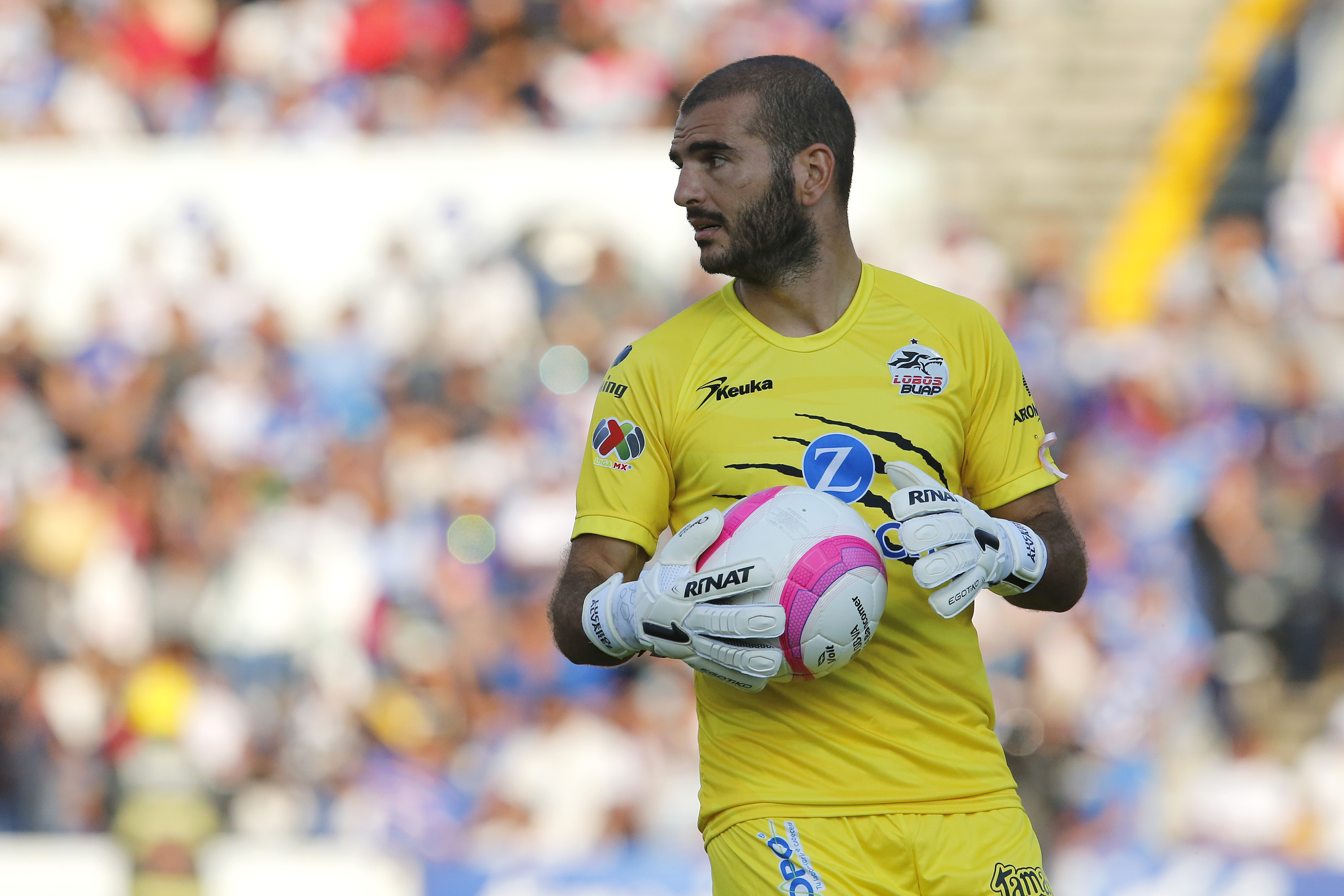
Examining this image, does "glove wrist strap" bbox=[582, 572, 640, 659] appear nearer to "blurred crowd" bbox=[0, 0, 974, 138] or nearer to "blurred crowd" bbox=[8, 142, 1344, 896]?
"blurred crowd" bbox=[8, 142, 1344, 896]

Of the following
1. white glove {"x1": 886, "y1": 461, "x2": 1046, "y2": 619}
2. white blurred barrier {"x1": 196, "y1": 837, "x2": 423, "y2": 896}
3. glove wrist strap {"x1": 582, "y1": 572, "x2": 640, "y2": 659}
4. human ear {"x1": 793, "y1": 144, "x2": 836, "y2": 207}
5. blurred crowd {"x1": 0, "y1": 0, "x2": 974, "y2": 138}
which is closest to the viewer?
white glove {"x1": 886, "y1": 461, "x2": 1046, "y2": 619}

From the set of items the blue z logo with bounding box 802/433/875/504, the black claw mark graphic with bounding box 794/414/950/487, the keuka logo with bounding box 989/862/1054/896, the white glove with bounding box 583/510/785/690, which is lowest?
the keuka logo with bounding box 989/862/1054/896

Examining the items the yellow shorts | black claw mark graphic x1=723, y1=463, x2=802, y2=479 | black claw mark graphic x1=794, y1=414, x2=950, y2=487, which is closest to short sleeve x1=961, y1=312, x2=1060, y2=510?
black claw mark graphic x1=794, y1=414, x2=950, y2=487

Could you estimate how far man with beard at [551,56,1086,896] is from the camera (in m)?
3.04

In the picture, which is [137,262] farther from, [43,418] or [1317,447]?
[1317,447]

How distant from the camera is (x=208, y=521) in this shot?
971 cm

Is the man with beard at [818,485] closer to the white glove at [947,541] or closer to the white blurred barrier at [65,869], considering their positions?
the white glove at [947,541]

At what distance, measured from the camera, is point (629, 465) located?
3.27 meters

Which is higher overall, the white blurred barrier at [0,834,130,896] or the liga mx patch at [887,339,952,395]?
the white blurred barrier at [0,834,130,896]

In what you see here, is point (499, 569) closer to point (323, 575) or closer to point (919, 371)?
point (323, 575)

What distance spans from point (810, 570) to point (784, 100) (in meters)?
1.12

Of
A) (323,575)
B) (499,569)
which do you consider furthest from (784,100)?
(323,575)

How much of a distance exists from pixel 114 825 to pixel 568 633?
22.4 ft

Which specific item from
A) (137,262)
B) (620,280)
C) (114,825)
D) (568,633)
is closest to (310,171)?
(137,262)
